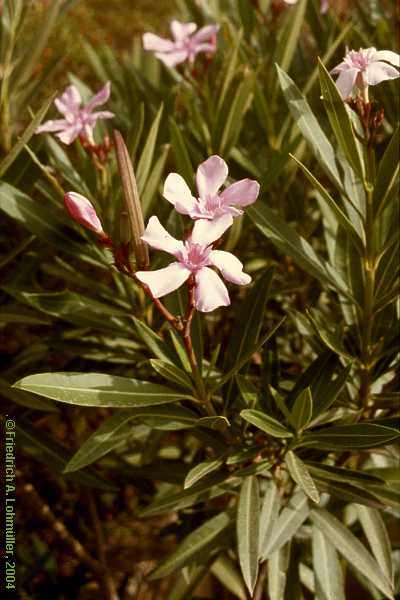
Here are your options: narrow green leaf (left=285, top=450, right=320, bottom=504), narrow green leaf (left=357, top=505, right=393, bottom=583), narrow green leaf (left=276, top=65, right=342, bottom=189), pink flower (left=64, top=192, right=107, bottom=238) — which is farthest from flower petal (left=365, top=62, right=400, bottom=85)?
narrow green leaf (left=357, top=505, right=393, bottom=583)

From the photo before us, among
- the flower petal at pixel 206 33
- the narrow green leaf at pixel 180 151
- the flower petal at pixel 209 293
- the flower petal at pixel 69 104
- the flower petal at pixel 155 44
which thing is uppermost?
the flower petal at pixel 206 33

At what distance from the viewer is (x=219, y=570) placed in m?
1.26

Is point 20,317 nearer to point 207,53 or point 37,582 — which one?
point 207,53

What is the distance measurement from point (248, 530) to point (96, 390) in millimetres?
255

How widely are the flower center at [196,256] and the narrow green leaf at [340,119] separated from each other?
0.71 ft

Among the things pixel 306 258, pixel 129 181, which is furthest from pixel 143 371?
pixel 129 181

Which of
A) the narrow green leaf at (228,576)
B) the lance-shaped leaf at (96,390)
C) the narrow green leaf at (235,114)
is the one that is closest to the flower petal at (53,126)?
the narrow green leaf at (235,114)

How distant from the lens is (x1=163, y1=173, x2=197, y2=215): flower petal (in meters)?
0.70

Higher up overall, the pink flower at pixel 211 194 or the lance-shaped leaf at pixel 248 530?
the pink flower at pixel 211 194

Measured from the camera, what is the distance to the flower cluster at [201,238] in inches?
26.0

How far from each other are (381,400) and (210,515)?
387mm

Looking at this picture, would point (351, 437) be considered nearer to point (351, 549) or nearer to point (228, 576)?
point (351, 549)

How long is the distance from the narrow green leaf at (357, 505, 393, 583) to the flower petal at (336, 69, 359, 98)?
1.85 ft

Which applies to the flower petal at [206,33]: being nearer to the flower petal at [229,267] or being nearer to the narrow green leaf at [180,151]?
the narrow green leaf at [180,151]
